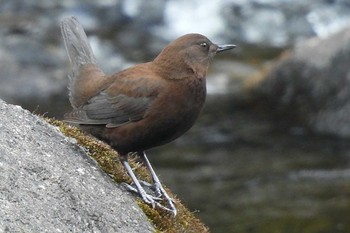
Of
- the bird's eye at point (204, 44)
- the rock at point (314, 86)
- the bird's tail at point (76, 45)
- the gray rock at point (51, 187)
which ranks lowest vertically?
the rock at point (314, 86)

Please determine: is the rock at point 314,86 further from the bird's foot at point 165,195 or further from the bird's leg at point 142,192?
the bird's leg at point 142,192

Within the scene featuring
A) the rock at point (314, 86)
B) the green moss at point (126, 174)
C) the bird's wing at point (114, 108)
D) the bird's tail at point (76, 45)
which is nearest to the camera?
the green moss at point (126, 174)

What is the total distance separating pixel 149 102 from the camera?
17.9ft

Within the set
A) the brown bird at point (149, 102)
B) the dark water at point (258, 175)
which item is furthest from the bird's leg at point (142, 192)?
the dark water at point (258, 175)

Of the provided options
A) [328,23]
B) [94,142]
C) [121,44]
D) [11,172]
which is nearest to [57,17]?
[121,44]

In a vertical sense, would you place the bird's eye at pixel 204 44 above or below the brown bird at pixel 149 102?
above

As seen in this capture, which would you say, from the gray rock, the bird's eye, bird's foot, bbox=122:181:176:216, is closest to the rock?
the bird's eye

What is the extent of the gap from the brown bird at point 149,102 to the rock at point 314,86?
7186 mm

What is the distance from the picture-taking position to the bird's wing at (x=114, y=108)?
5492 millimetres

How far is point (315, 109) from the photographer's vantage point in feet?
43.1

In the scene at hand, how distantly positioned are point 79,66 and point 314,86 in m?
7.75

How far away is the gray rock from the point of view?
4.36 m

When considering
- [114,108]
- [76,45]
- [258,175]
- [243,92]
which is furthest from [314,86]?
[114,108]

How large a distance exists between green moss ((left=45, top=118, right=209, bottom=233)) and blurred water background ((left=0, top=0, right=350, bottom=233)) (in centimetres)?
416
